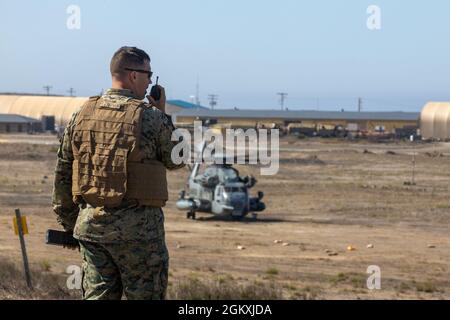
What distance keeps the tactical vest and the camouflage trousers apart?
259 millimetres

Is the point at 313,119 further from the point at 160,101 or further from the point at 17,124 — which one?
the point at 160,101

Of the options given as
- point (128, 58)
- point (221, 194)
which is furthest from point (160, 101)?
point (221, 194)

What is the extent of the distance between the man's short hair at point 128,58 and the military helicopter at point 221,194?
21827 millimetres

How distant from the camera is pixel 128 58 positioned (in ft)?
19.4

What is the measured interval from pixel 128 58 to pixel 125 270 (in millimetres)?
1253

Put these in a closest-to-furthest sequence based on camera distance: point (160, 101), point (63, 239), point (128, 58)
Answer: point (128, 58)
point (160, 101)
point (63, 239)

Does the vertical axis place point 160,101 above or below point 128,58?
below

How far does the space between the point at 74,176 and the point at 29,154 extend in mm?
59498

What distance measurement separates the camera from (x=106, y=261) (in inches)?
234

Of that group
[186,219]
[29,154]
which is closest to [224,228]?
[186,219]

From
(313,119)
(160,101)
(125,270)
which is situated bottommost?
(313,119)

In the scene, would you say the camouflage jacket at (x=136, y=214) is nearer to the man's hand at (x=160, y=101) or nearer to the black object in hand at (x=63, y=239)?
the man's hand at (x=160, y=101)

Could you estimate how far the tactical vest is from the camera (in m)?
5.83

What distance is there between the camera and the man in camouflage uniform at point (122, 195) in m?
5.84
